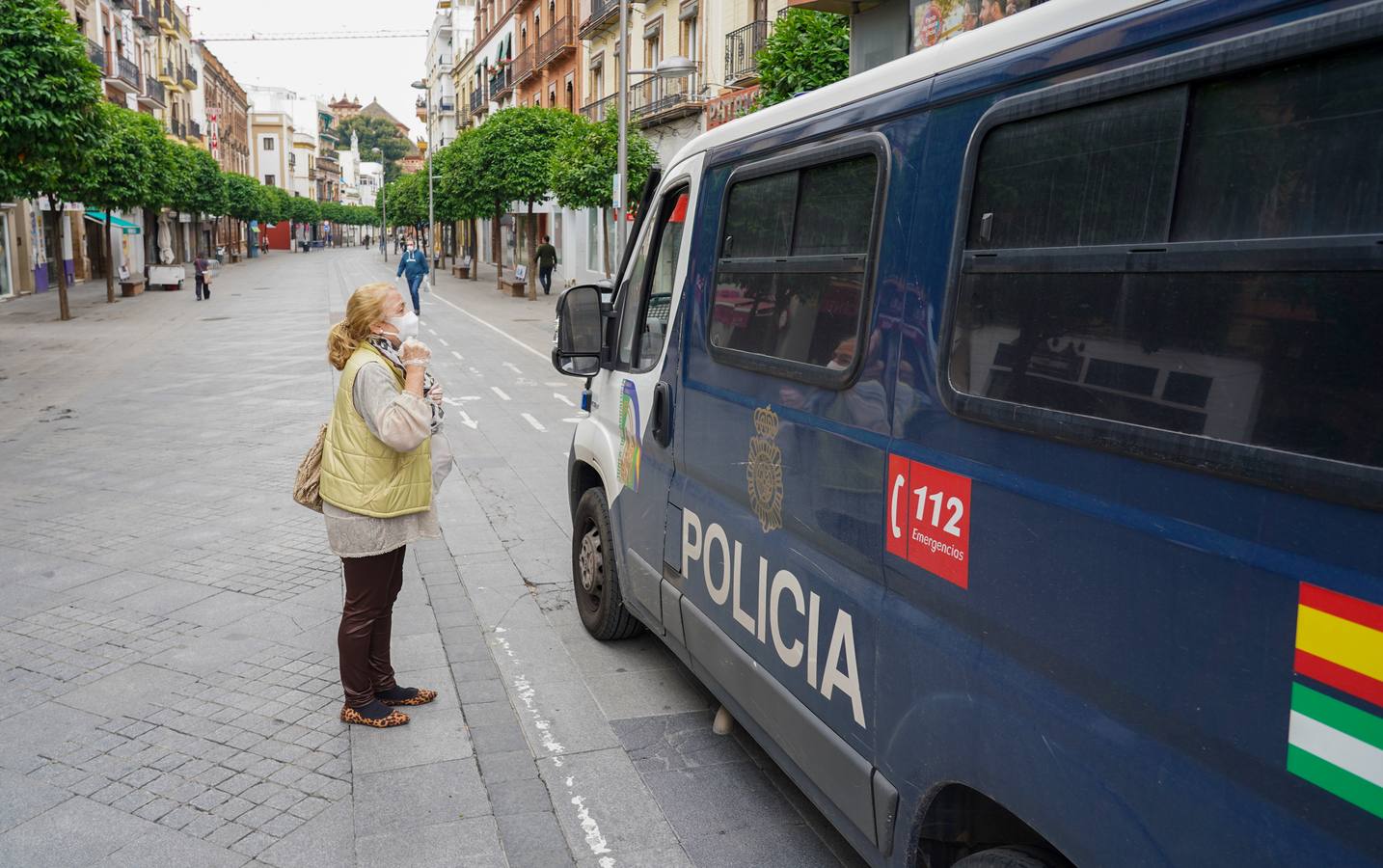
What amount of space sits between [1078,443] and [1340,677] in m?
0.68

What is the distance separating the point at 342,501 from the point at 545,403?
10207 millimetres

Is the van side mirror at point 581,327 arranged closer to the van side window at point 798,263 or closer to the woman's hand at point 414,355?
the woman's hand at point 414,355

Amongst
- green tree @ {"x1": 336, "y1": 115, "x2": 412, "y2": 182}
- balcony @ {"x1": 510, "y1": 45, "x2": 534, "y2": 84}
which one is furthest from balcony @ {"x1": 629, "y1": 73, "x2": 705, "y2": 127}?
green tree @ {"x1": 336, "y1": 115, "x2": 412, "y2": 182}

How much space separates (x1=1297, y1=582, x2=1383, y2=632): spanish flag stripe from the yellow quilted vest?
131 inches

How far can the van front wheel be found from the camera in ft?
17.7

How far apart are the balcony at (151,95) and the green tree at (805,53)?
157ft

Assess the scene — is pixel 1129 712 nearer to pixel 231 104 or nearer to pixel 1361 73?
pixel 1361 73

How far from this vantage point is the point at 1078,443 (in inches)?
86.7

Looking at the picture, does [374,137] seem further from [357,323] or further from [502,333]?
[357,323]

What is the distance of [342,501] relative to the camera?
4.32 m

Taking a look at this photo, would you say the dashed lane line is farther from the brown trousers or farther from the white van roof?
the white van roof

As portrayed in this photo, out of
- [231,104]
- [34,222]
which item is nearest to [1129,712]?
[34,222]

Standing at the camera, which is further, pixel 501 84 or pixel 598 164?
pixel 501 84

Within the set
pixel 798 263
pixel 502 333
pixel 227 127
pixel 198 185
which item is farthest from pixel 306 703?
pixel 227 127
